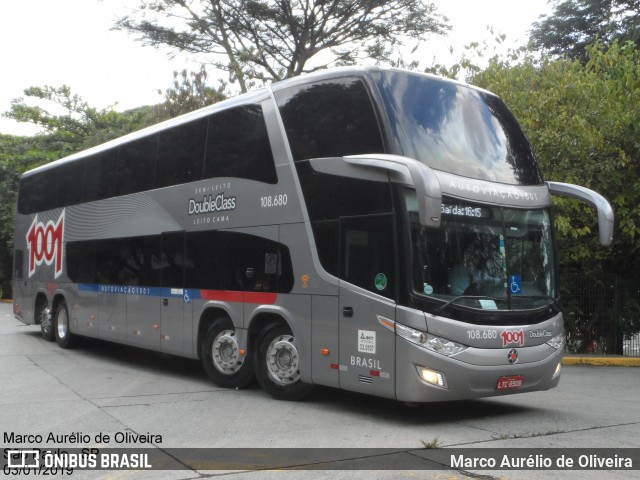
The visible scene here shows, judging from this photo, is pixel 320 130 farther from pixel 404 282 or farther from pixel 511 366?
pixel 511 366

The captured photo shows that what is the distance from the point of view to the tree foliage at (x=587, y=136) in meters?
15.8

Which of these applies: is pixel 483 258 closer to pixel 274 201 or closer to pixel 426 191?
pixel 426 191

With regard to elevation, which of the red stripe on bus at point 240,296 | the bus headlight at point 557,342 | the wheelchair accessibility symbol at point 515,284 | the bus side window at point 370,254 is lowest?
the bus headlight at point 557,342

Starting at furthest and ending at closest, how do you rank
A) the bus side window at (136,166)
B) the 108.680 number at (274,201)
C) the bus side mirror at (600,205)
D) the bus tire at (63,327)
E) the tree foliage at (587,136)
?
the bus tire at (63,327) → the tree foliage at (587,136) → the bus side window at (136,166) → the 108.680 number at (274,201) → the bus side mirror at (600,205)

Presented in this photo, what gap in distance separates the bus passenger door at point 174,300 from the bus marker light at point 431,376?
16.1ft

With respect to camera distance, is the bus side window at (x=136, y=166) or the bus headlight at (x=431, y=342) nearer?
the bus headlight at (x=431, y=342)

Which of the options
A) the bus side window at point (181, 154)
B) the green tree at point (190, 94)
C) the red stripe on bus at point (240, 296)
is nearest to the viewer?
the red stripe on bus at point (240, 296)

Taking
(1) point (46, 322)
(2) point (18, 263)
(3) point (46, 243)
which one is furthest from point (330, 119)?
(2) point (18, 263)

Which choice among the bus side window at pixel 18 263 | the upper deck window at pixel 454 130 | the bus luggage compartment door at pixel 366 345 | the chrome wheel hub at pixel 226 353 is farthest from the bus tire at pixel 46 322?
the upper deck window at pixel 454 130

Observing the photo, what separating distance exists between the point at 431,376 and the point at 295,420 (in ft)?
5.66

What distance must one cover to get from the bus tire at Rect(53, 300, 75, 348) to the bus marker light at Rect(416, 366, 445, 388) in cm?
1070

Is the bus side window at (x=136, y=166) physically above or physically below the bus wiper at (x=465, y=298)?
above

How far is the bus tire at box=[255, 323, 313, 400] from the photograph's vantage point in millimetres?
10359

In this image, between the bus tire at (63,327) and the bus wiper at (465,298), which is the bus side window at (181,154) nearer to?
the bus wiper at (465,298)
